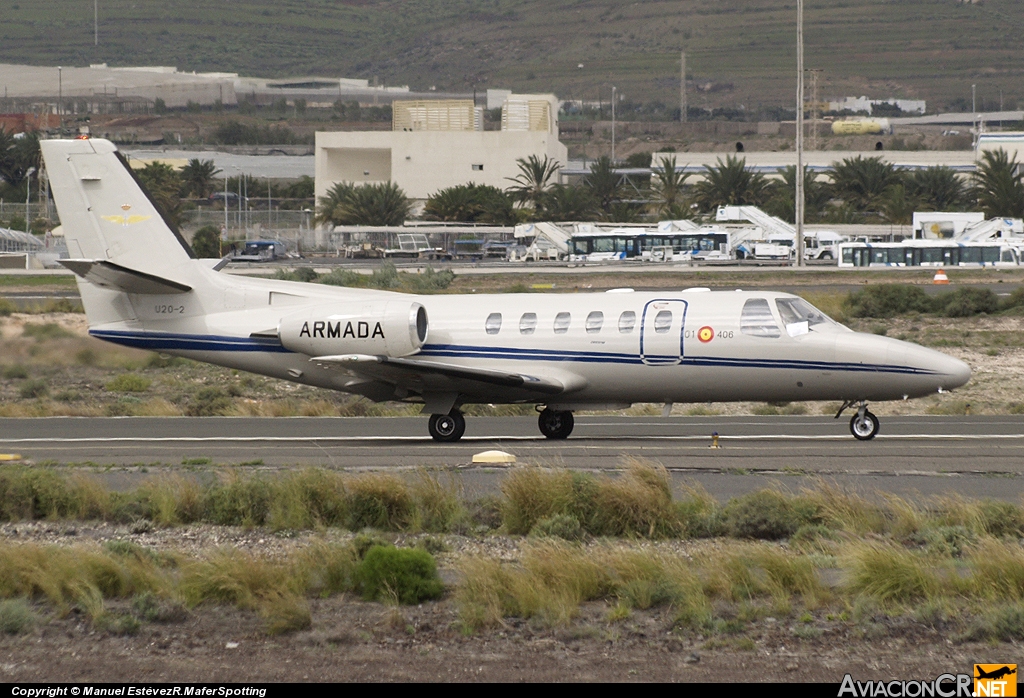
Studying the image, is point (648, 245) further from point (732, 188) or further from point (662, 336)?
point (662, 336)

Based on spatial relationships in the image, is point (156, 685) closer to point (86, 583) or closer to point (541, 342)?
point (86, 583)

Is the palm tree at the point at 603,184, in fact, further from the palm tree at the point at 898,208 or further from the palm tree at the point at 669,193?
the palm tree at the point at 898,208

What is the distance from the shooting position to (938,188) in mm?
123125

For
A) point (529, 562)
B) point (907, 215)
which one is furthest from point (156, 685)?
point (907, 215)

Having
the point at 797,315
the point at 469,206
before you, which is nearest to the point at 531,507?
the point at 797,315

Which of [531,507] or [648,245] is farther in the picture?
[648,245]

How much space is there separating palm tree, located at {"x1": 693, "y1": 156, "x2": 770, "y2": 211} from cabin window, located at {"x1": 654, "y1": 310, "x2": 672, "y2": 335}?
104 metres

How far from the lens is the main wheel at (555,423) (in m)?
22.4

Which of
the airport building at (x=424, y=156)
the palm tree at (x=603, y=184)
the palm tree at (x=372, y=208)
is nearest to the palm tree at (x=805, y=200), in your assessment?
the palm tree at (x=603, y=184)

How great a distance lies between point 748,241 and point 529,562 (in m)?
84.0

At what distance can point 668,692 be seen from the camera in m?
9.42

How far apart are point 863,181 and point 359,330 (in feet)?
348

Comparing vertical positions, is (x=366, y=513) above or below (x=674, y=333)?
below

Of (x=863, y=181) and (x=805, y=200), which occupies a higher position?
(x=863, y=181)
